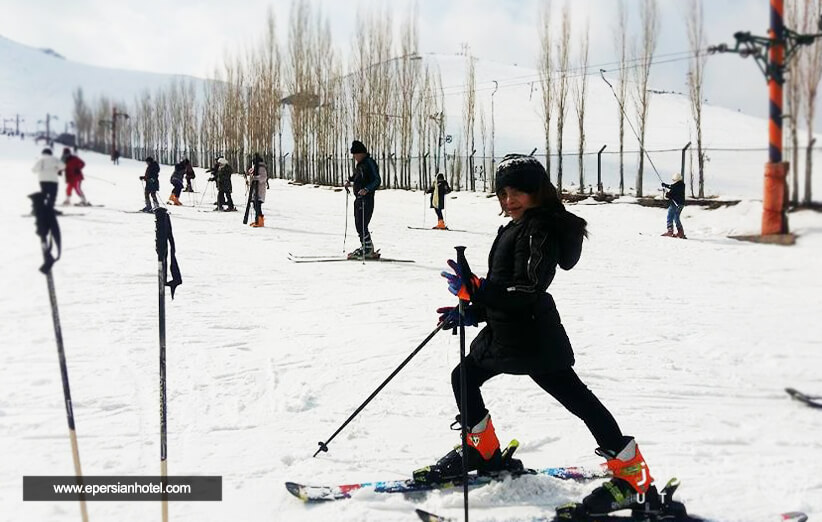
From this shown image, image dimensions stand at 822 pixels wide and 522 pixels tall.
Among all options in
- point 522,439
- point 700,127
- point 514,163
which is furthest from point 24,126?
point 522,439

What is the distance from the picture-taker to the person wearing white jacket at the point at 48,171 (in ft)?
4.94

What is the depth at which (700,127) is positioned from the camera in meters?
2.53

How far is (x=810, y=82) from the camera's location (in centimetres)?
186

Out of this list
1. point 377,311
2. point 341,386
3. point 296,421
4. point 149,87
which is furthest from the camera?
point 377,311

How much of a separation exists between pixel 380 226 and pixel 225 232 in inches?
184

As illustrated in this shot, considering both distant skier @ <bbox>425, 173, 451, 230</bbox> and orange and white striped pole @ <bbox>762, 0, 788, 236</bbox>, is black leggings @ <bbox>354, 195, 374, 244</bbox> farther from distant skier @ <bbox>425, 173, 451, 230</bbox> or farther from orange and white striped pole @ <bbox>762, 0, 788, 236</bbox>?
orange and white striped pole @ <bbox>762, 0, 788, 236</bbox>

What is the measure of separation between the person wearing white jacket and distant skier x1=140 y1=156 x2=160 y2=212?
62 centimetres

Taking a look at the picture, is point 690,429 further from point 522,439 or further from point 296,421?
point 296,421

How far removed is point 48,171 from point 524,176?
1669mm

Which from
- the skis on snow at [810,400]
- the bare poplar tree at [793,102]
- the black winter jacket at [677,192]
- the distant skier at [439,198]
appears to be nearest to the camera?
the bare poplar tree at [793,102]

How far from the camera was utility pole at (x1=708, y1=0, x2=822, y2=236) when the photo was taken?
5.96 ft

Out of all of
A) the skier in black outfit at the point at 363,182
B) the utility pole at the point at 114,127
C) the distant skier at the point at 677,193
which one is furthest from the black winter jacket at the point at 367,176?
the utility pole at the point at 114,127

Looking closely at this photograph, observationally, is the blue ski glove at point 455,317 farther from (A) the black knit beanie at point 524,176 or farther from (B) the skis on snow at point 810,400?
(B) the skis on snow at point 810,400

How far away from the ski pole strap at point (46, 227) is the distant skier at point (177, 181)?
3.63ft
